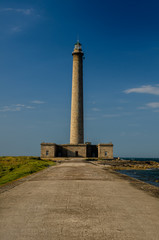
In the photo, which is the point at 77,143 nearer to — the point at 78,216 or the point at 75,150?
the point at 75,150

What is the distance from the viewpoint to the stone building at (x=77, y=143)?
54.4 metres

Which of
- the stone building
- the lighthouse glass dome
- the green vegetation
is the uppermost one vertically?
the lighthouse glass dome

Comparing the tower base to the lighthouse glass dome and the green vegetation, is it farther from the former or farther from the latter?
the lighthouse glass dome

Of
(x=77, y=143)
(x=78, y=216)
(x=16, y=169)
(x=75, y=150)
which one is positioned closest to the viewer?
(x=78, y=216)

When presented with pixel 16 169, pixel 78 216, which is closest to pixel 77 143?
pixel 16 169

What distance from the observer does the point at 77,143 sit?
5647 centimetres

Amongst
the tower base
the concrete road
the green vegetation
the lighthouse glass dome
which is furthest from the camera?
the lighthouse glass dome

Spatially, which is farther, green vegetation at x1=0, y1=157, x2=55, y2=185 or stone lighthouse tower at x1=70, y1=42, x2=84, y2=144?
stone lighthouse tower at x1=70, y1=42, x2=84, y2=144

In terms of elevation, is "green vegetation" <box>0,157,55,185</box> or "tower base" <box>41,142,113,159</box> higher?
"tower base" <box>41,142,113,159</box>

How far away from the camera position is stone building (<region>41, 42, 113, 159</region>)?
54.4 m

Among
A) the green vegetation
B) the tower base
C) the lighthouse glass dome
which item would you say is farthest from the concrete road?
the lighthouse glass dome

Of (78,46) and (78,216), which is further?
(78,46)

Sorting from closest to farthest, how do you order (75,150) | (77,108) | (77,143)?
(75,150), (77,143), (77,108)

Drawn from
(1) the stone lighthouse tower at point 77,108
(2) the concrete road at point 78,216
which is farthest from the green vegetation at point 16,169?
(1) the stone lighthouse tower at point 77,108
